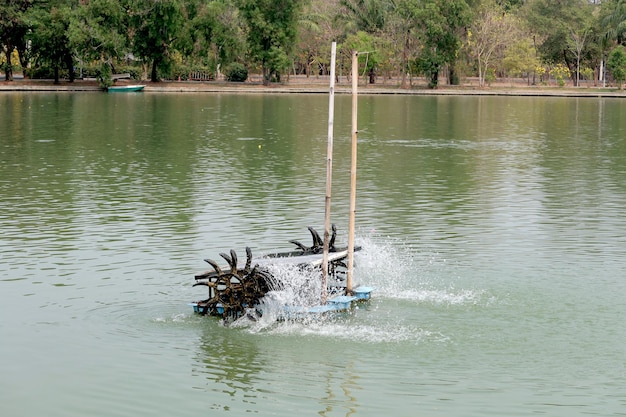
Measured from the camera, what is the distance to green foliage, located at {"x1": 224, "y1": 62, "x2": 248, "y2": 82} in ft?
399

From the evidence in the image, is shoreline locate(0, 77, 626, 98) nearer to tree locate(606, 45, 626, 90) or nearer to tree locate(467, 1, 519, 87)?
tree locate(606, 45, 626, 90)

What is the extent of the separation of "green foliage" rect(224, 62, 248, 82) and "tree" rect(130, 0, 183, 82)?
35.4ft

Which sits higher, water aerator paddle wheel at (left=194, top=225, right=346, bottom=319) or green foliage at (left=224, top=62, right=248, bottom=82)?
green foliage at (left=224, top=62, right=248, bottom=82)

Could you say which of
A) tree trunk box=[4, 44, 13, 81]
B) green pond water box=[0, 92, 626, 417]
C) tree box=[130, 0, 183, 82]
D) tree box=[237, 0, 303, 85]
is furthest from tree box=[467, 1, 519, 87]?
green pond water box=[0, 92, 626, 417]

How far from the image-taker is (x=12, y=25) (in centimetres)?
10738

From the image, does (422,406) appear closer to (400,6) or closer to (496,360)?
(496,360)

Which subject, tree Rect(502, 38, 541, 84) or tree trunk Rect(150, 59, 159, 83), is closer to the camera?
tree trunk Rect(150, 59, 159, 83)

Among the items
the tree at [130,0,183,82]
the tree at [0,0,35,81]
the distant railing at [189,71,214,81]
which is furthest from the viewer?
the distant railing at [189,71,214,81]

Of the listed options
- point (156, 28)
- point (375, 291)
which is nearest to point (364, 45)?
point (156, 28)

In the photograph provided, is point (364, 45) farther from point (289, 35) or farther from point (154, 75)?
point (154, 75)

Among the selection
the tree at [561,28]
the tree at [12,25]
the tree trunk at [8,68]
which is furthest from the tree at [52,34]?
the tree at [561,28]

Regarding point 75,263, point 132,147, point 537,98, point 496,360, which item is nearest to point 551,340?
point 496,360

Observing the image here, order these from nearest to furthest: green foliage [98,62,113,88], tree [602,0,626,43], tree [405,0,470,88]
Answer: green foliage [98,62,113,88] < tree [405,0,470,88] < tree [602,0,626,43]

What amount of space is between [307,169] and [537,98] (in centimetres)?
7156
